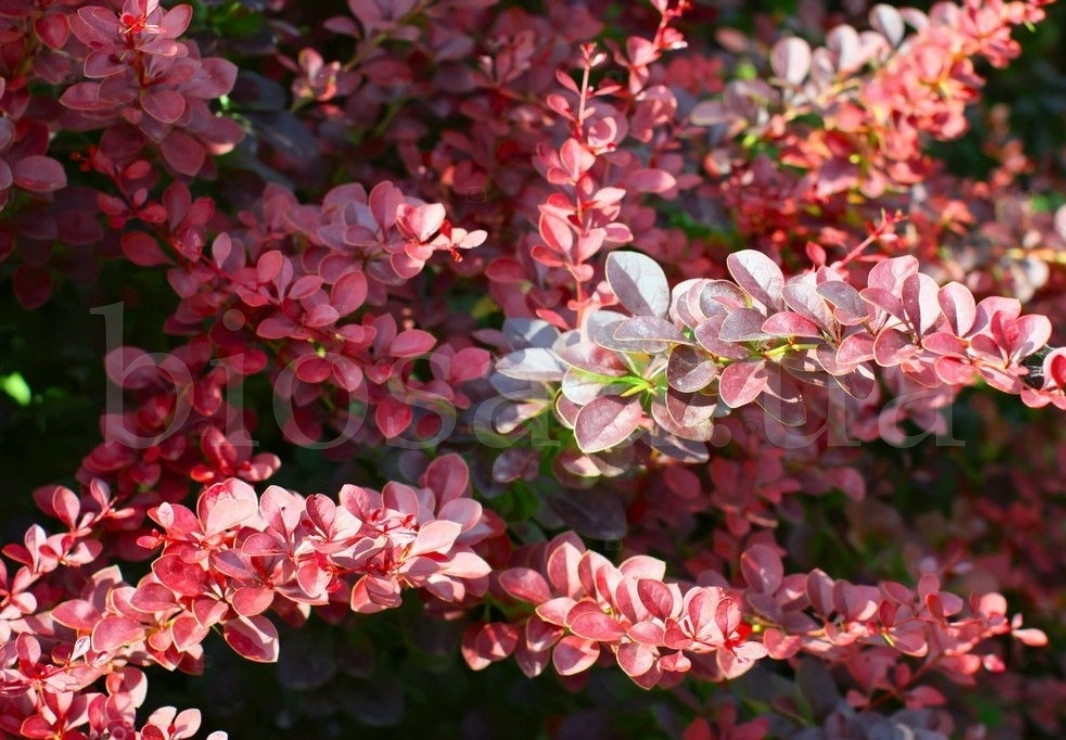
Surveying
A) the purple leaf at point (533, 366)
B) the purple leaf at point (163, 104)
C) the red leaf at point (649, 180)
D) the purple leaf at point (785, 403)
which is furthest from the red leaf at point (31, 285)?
the purple leaf at point (785, 403)

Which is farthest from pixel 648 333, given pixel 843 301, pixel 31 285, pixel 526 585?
pixel 31 285

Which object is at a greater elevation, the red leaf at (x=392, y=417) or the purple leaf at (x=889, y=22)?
the purple leaf at (x=889, y=22)

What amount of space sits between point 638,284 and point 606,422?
0.42ft

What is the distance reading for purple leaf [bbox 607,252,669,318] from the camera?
976 mm

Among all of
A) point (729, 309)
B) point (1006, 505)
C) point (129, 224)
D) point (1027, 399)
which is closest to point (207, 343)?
point (129, 224)

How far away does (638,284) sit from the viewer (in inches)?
38.7

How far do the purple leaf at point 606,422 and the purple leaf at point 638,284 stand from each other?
81 millimetres

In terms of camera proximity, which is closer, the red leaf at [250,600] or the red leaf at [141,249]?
the red leaf at [250,600]

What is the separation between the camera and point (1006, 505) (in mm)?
1823

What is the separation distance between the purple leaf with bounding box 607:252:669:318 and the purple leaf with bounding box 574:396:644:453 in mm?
81

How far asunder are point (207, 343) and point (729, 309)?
537 mm

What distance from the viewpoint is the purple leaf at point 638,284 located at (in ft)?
→ 3.20

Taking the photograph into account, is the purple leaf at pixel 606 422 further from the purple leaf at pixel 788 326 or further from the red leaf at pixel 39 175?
the red leaf at pixel 39 175

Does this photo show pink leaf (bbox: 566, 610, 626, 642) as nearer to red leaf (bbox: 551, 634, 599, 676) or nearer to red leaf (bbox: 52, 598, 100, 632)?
red leaf (bbox: 551, 634, 599, 676)
